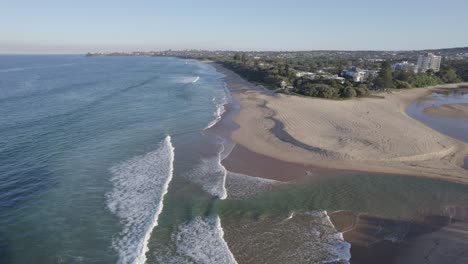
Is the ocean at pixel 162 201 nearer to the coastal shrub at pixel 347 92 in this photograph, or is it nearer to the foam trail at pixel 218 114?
the foam trail at pixel 218 114

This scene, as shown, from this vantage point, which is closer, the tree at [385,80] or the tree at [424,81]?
the tree at [385,80]

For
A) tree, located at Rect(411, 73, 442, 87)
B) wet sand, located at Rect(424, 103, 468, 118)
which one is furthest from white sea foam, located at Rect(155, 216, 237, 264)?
tree, located at Rect(411, 73, 442, 87)

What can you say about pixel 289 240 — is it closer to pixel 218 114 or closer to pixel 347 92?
pixel 218 114

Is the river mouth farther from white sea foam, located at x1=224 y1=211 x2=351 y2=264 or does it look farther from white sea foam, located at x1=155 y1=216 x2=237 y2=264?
white sea foam, located at x1=155 y1=216 x2=237 y2=264

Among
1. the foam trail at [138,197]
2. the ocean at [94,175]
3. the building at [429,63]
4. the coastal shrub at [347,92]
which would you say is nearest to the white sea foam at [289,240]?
the ocean at [94,175]

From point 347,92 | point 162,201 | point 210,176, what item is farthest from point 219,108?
point 162,201

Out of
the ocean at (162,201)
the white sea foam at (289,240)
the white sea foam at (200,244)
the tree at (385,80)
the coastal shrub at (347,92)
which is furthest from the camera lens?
the tree at (385,80)

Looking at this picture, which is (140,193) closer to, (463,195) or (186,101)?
(463,195)
